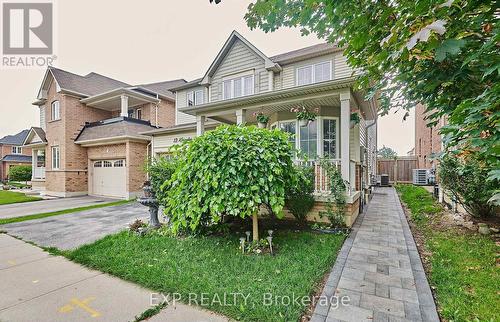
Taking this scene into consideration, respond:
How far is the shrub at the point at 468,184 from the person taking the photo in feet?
16.7

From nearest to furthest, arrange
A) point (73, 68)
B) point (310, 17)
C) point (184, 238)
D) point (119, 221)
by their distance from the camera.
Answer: point (310, 17)
point (184, 238)
point (119, 221)
point (73, 68)

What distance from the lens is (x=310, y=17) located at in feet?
12.6

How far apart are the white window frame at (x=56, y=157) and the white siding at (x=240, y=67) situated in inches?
410

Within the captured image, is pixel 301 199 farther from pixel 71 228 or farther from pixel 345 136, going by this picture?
pixel 71 228

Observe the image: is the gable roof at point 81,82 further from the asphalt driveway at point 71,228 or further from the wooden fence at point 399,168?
the wooden fence at point 399,168

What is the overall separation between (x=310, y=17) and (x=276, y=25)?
621mm

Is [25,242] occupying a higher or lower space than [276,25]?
lower

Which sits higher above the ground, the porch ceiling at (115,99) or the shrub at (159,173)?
the porch ceiling at (115,99)

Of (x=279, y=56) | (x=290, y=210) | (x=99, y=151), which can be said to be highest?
(x=279, y=56)

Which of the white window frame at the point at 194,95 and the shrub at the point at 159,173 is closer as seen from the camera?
the shrub at the point at 159,173

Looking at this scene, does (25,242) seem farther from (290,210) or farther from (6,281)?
(290,210)

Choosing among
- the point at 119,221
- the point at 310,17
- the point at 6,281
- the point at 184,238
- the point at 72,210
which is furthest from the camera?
the point at 72,210

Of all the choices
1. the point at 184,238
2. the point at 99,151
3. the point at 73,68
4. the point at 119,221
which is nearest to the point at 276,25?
the point at 184,238

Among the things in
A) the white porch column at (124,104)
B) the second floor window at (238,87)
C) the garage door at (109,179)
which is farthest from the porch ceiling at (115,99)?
the second floor window at (238,87)
